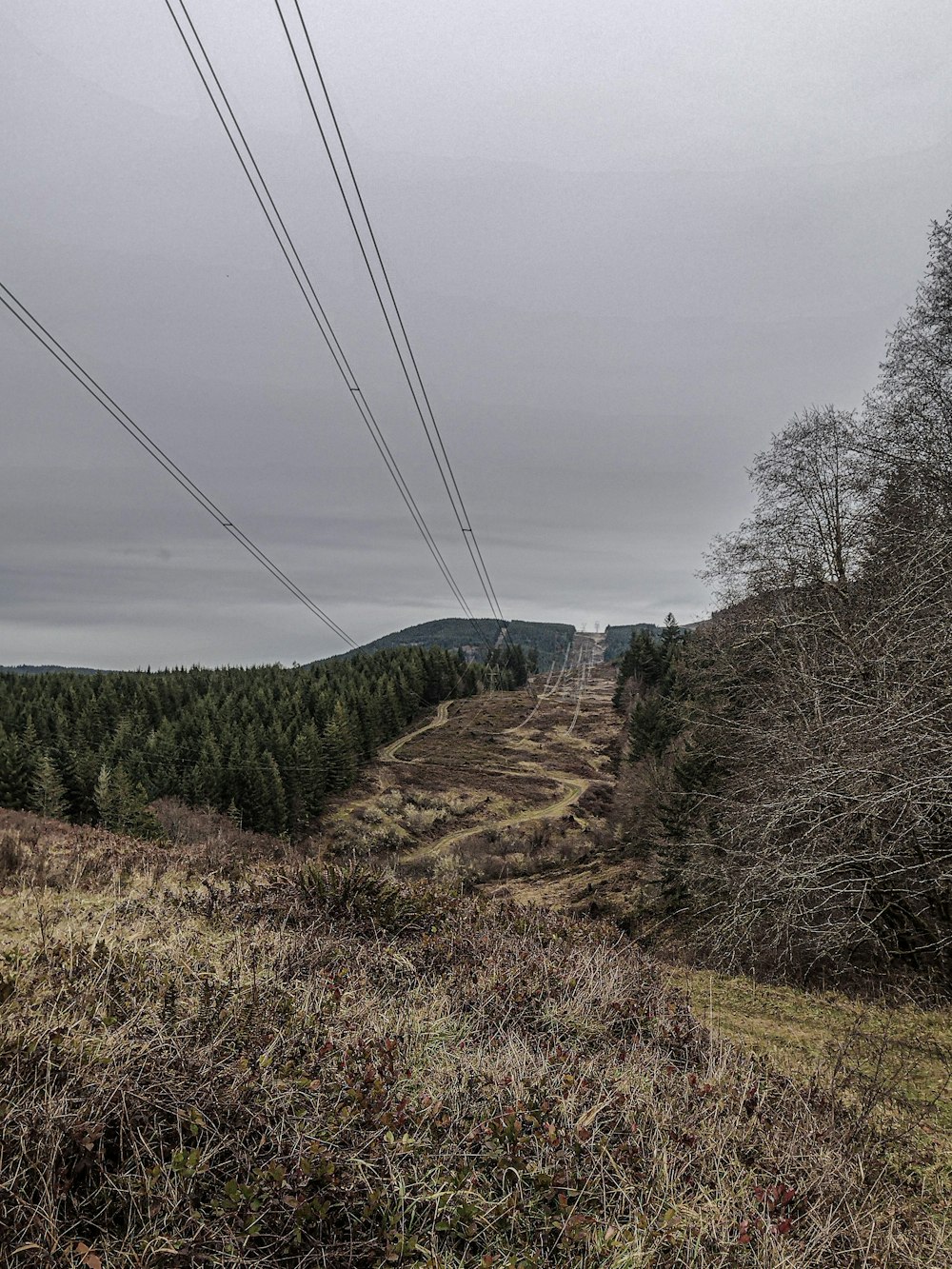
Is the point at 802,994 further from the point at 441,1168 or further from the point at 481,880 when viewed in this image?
the point at 481,880

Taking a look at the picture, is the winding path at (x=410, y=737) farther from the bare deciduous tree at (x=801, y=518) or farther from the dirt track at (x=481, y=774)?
the bare deciduous tree at (x=801, y=518)

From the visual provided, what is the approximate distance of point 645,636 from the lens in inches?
3189

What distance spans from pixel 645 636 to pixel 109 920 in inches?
3096

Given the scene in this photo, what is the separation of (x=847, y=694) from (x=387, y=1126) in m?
6.75

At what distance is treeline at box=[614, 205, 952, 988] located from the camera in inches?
257

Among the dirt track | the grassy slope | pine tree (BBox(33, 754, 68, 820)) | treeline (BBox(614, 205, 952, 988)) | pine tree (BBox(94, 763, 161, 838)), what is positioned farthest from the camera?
the dirt track

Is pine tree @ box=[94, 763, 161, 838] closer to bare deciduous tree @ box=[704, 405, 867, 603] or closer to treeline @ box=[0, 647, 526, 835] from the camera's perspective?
treeline @ box=[0, 647, 526, 835]

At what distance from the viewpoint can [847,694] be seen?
7.65m

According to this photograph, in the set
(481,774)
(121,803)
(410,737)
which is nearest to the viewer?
(121,803)

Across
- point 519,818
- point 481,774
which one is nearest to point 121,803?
point 519,818

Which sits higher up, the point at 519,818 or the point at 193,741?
the point at 193,741

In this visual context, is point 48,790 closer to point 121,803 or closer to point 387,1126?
point 121,803

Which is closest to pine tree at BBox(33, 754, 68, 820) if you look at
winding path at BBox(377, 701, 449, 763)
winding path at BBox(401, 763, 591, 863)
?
winding path at BBox(401, 763, 591, 863)

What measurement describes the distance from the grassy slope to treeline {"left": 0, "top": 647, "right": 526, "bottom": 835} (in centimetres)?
3150
